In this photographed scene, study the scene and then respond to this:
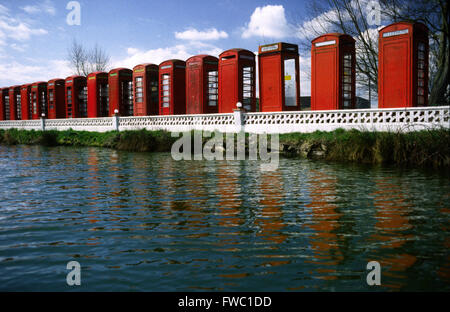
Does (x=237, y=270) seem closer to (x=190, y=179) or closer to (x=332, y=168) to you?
(x=190, y=179)

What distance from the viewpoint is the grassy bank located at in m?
11.4

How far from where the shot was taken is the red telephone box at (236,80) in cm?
1814

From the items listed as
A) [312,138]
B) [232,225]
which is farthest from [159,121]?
[232,225]

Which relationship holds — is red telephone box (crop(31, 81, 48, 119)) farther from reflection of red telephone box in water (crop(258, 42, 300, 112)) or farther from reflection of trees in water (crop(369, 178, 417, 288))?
reflection of trees in water (crop(369, 178, 417, 288))

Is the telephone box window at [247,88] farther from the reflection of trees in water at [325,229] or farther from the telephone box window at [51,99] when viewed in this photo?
the telephone box window at [51,99]

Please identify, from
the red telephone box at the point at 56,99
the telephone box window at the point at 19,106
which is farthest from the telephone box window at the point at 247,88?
the telephone box window at the point at 19,106

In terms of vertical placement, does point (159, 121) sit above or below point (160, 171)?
above

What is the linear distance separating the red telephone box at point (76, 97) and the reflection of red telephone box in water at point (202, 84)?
11.4m

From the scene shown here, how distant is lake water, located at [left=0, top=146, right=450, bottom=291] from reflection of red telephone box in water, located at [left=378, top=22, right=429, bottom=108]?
612 centimetres

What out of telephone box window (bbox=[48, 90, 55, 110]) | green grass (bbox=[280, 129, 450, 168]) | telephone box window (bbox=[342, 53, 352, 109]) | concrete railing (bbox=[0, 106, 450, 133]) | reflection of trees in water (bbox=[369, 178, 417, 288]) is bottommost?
reflection of trees in water (bbox=[369, 178, 417, 288])

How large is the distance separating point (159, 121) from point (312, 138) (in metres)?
9.84

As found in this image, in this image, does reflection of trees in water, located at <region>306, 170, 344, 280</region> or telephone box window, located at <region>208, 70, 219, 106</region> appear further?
telephone box window, located at <region>208, 70, 219, 106</region>

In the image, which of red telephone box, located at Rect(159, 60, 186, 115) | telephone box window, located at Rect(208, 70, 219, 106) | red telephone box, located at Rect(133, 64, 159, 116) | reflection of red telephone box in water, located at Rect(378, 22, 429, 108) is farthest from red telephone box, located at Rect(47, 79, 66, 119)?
reflection of red telephone box in water, located at Rect(378, 22, 429, 108)

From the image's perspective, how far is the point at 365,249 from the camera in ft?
14.1
